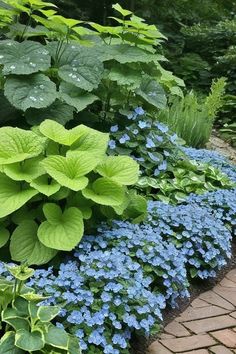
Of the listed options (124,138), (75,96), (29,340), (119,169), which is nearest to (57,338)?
(29,340)

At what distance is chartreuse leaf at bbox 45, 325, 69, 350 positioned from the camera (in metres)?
2.02

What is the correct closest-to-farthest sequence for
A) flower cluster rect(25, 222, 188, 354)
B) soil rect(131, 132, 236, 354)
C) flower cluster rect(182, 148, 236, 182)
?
flower cluster rect(25, 222, 188, 354)
soil rect(131, 132, 236, 354)
flower cluster rect(182, 148, 236, 182)

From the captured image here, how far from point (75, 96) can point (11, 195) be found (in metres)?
0.99

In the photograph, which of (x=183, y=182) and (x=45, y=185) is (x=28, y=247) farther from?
(x=183, y=182)

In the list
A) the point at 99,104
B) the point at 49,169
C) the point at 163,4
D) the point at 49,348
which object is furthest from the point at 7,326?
the point at 163,4

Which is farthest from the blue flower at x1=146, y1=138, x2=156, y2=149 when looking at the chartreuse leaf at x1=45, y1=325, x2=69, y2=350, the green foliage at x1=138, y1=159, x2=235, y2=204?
the chartreuse leaf at x1=45, y1=325, x2=69, y2=350

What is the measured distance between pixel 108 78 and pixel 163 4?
579 centimetres

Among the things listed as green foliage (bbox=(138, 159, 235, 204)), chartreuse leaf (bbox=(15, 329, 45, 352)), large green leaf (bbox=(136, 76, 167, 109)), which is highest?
large green leaf (bbox=(136, 76, 167, 109))

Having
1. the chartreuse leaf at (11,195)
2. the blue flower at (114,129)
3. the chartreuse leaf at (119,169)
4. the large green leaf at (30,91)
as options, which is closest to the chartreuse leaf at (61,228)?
the chartreuse leaf at (11,195)

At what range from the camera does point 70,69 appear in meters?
3.50

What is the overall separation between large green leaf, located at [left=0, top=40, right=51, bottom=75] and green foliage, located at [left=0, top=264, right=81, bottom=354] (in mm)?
1542

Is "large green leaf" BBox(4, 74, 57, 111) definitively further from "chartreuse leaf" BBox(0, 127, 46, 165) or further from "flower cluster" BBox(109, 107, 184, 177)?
"flower cluster" BBox(109, 107, 184, 177)

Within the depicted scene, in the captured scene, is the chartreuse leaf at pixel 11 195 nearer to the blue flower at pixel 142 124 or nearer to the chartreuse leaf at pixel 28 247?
the chartreuse leaf at pixel 28 247

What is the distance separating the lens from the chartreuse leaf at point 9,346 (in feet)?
6.53
